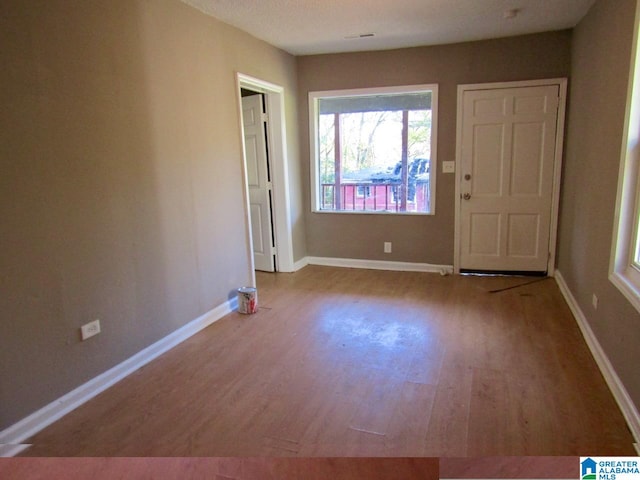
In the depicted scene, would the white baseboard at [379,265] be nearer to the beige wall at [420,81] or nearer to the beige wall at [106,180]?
the beige wall at [420,81]

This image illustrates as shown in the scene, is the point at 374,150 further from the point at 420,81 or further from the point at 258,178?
the point at 258,178

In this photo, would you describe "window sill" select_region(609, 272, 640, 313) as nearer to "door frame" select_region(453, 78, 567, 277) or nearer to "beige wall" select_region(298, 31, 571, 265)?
"door frame" select_region(453, 78, 567, 277)

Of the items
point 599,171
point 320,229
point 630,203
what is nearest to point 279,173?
point 320,229

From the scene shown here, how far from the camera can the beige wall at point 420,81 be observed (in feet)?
13.4

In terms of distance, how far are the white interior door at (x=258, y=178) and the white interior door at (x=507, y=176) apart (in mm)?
2154

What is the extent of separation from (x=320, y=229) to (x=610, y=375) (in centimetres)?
339

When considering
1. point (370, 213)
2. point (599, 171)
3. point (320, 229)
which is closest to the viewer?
point (599, 171)

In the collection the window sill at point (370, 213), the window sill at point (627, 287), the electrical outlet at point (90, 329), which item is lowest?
the electrical outlet at point (90, 329)

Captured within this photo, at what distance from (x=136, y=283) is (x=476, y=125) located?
11.8 feet

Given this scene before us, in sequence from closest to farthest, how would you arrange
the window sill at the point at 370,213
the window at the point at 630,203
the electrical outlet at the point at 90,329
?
1. the window at the point at 630,203
2. the electrical outlet at the point at 90,329
3. the window sill at the point at 370,213

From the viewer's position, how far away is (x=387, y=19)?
3.50 meters

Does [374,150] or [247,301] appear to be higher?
[374,150]

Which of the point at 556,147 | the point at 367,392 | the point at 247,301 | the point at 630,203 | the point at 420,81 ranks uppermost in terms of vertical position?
the point at 420,81

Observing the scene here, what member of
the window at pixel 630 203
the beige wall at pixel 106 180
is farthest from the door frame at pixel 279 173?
the window at pixel 630 203
